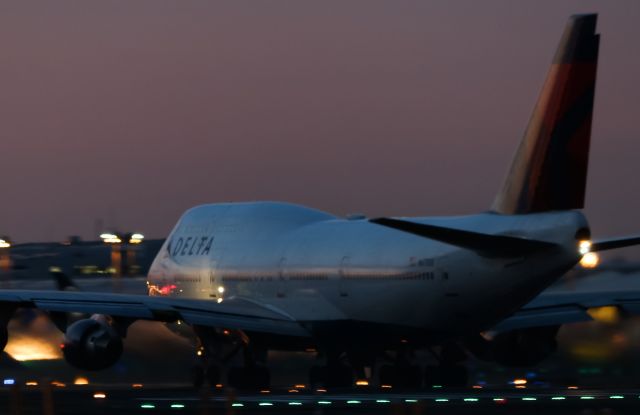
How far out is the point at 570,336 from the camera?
1828 inches

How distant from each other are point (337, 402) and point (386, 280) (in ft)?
28.2

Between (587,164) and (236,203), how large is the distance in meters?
15.2

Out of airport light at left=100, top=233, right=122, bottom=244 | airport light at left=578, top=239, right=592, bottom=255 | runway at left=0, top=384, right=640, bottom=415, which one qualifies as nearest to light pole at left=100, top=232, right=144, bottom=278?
airport light at left=100, top=233, right=122, bottom=244

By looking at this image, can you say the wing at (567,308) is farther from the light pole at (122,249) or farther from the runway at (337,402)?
the light pole at (122,249)

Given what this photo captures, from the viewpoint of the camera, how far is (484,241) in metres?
34.9

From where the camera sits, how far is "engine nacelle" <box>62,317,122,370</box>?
129 ft

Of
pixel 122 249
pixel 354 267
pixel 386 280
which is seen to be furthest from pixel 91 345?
pixel 122 249

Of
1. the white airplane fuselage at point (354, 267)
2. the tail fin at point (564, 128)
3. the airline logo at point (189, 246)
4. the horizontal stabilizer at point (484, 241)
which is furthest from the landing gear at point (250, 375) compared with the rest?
the tail fin at point (564, 128)

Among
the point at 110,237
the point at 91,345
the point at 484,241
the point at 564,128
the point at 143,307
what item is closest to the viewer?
the point at 484,241

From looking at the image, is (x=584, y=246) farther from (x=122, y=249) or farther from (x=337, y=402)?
(x=122, y=249)

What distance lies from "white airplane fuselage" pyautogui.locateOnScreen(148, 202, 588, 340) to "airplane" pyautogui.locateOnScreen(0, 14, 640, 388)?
1.6 inches

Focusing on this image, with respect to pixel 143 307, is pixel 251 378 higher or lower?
lower

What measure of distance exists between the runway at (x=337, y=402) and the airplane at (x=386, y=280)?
2618 mm

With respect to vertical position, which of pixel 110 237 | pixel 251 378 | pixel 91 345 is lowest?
pixel 251 378
